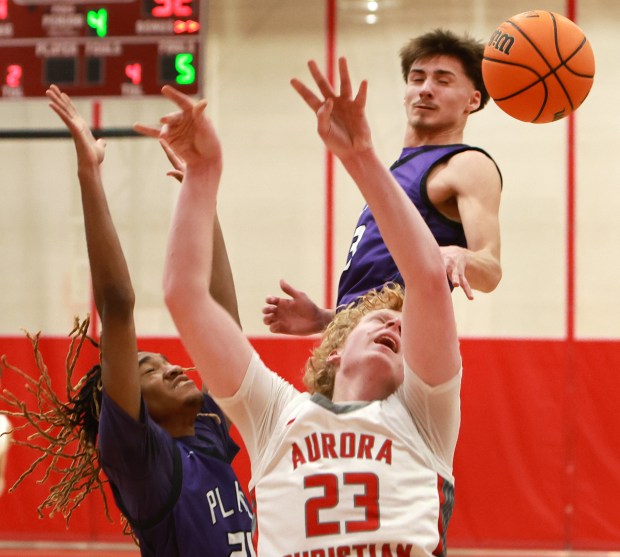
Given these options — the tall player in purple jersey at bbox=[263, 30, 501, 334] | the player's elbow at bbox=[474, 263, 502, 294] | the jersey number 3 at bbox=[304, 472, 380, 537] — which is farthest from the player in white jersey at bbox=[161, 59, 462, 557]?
the player's elbow at bbox=[474, 263, 502, 294]

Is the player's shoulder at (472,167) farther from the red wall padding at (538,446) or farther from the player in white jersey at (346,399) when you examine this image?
the red wall padding at (538,446)

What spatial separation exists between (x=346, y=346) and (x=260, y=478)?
13.3 inches

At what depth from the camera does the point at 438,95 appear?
3.29 metres

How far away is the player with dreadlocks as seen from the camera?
8.29ft

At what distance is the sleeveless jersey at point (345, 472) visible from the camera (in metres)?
1.91

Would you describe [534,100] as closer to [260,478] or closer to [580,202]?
[260,478]

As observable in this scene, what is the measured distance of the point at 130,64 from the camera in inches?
217

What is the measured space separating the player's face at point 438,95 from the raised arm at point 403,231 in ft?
4.68

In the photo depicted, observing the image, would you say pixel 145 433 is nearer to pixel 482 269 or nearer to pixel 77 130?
pixel 77 130

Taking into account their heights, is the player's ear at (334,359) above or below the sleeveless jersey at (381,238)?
below

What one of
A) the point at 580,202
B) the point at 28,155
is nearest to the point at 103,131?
the point at 28,155

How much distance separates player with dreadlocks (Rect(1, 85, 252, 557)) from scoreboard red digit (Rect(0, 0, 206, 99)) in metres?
2.81

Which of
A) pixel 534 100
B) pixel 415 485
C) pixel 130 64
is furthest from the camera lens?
pixel 130 64

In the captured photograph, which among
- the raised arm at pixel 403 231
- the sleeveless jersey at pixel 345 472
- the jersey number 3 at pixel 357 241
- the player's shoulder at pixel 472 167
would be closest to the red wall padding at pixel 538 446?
the jersey number 3 at pixel 357 241
